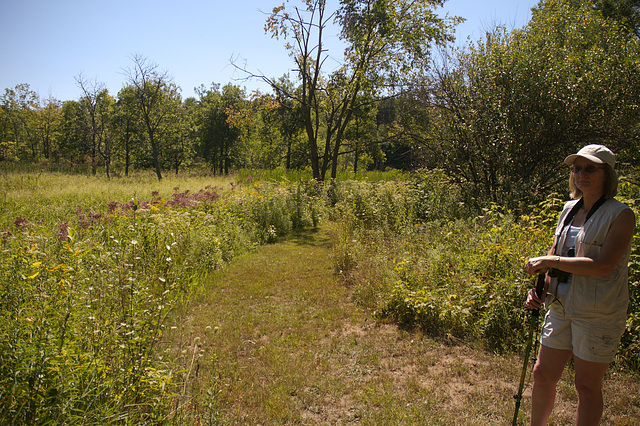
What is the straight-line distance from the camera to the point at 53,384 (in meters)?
2.08

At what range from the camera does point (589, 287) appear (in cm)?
214

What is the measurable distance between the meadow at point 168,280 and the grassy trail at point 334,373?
0.81ft

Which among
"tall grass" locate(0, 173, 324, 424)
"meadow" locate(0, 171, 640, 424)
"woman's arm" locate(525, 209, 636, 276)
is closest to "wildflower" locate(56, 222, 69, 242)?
"meadow" locate(0, 171, 640, 424)

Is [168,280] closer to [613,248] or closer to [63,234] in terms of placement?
[63,234]

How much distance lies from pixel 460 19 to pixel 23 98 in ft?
147

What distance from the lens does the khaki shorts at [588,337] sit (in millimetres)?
2066

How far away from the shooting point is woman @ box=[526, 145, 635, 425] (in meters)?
2.07

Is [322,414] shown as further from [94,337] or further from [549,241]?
[549,241]

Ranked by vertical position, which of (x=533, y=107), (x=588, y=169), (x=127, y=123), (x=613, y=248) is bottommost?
(x=613, y=248)

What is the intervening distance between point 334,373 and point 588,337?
2355 mm

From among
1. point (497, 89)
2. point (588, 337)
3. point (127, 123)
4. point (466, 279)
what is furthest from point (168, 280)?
point (127, 123)

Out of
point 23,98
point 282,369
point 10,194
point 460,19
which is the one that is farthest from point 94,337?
point 23,98

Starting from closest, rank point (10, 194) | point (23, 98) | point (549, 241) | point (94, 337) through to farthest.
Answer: point (94, 337), point (549, 241), point (10, 194), point (23, 98)

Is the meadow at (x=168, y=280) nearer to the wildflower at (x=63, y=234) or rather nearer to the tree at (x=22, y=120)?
the wildflower at (x=63, y=234)
